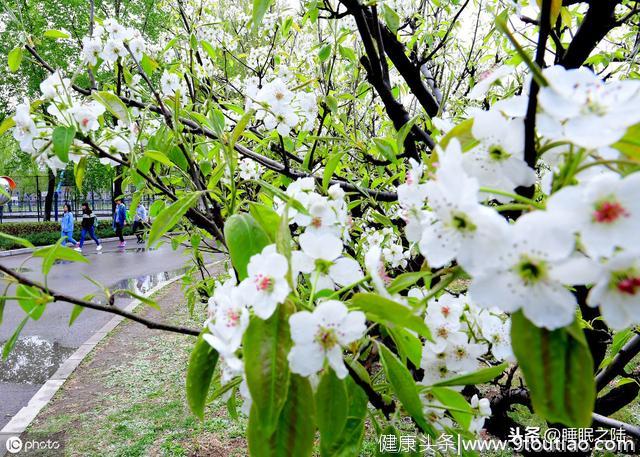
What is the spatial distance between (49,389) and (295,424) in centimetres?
473

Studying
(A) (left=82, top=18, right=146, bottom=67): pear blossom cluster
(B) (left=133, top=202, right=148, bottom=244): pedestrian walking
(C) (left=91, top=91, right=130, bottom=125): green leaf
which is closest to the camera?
(C) (left=91, top=91, right=130, bottom=125): green leaf

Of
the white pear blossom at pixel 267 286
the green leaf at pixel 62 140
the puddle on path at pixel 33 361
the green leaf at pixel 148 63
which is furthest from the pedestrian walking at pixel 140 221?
the white pear blossom at pixel 267 286

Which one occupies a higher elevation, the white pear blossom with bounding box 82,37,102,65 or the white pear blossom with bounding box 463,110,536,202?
the white pear blossom with bounding box 82,37,102,65

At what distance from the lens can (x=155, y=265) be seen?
11117mm

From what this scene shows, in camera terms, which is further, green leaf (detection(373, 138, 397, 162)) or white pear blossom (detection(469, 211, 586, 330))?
green leaf (detection(373, 138, 397, 162))

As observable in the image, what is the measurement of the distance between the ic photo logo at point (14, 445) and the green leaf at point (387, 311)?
3.86 meters

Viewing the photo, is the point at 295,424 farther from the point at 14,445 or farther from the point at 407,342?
the point at 14,445

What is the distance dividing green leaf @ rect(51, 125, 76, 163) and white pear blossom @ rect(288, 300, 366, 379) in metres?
0.77

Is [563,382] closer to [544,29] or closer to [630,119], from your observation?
[630,119]

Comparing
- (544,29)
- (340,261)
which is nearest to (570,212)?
(544,29)

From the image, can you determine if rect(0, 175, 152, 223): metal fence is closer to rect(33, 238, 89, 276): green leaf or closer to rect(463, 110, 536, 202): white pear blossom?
rect(33, 238, 89, 276): green leaf

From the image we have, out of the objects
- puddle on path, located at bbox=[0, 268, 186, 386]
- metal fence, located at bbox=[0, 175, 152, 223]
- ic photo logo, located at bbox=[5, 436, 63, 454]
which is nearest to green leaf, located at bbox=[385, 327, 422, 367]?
ic photo logo, located at bbox=[5, 436, 63, 454]

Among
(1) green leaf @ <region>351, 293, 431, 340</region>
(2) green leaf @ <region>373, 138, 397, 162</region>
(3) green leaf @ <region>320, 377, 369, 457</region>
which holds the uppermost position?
(2) green leaf @ <region>373, 138, 397, 162</region>

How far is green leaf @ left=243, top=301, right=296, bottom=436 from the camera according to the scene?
0.55m
